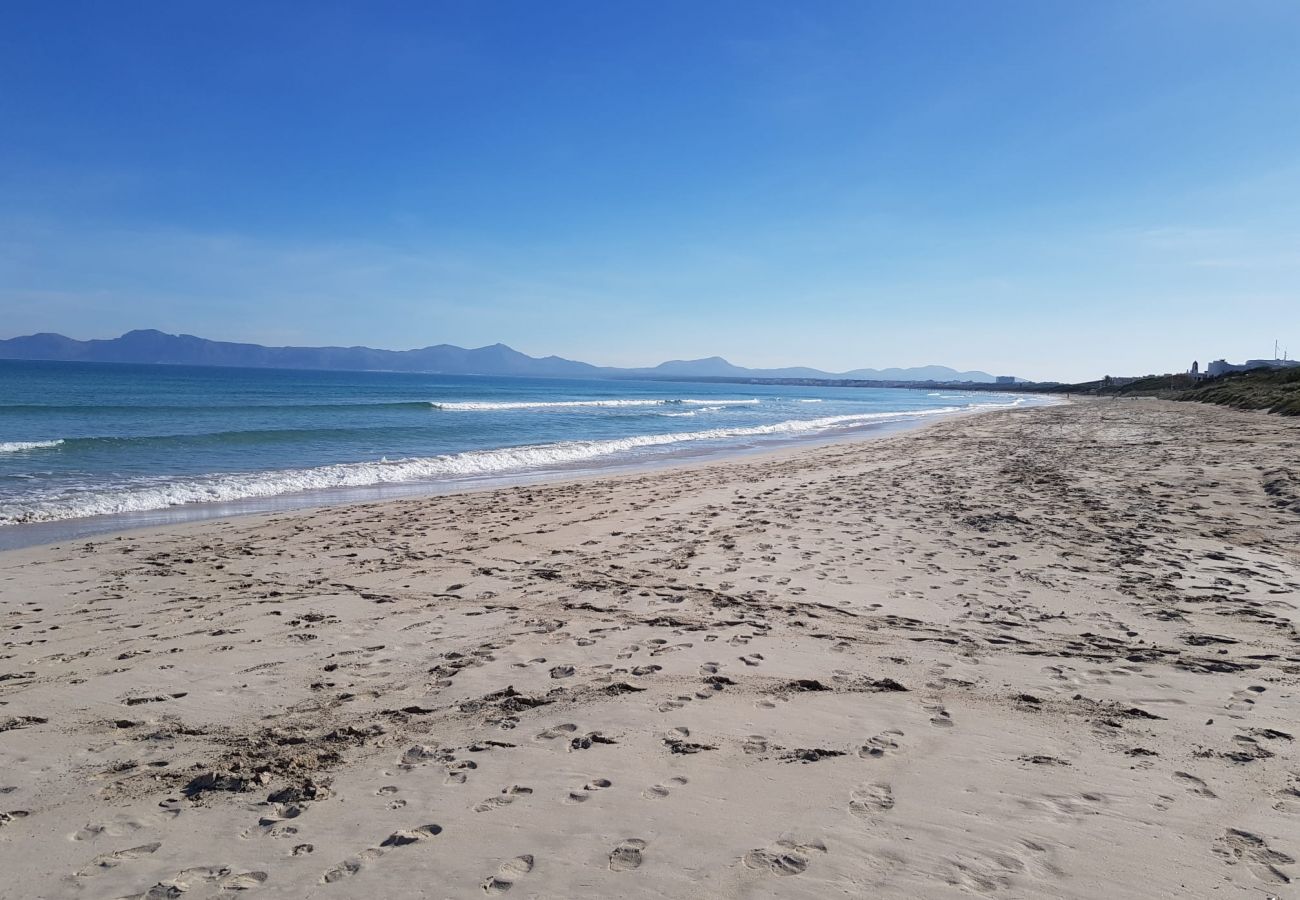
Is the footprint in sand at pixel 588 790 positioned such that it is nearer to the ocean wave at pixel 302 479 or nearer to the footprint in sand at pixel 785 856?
the footprint in sand at pixel 785 856

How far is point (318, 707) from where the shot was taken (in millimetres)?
4242

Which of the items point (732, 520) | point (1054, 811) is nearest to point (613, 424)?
point (732, 520)

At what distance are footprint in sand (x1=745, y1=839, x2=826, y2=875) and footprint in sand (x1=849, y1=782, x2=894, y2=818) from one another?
0.33 metres

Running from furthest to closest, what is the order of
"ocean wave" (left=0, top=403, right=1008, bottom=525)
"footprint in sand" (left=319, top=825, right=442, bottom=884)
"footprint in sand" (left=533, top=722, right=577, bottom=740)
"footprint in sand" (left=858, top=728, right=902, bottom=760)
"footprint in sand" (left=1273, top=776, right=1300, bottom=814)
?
"ocean wave" (left=0, top=403, right=1008, bottom=525)
"footprint in sand" (left=533, top=722, right=577, bottom=740)
"footprint in sand" (left=858, top=728, right=902, bottom=760)
"footprint in sand" (left=1273, top=776, right=1300, bottom=814)
"footprint in sand" (left=319, top=825, right=442, bottom=884)

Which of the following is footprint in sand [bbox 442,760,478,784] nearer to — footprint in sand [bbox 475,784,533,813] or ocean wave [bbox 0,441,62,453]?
footprint in sand [bbox 475,784,533,813]

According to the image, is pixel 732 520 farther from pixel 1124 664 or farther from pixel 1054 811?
pixel 1054 811

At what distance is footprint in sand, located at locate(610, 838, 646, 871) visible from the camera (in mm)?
2701

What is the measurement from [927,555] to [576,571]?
3898mm

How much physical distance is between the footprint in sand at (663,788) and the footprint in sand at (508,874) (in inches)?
25.2

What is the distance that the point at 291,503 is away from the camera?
1313cm

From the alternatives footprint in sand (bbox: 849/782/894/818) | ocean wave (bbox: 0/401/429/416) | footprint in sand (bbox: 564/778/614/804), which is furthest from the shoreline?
ocean wave (bbox: 0/401/429/416)

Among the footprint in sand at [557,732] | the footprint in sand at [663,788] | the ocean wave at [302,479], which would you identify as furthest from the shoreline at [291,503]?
the footprint in sand at [663,788]

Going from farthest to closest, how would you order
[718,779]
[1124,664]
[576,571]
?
[576,571] < [1124,664] < [718,779]

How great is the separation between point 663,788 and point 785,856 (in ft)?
2.31
